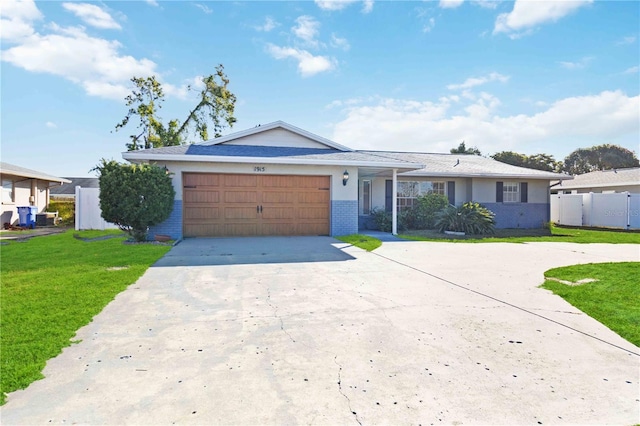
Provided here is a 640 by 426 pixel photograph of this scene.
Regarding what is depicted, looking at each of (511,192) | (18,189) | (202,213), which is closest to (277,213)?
(202,213)

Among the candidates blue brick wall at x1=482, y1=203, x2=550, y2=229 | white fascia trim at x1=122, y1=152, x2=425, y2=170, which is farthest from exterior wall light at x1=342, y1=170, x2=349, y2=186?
blue brick wall at x1=482, y1=203, x2=550, y2=229

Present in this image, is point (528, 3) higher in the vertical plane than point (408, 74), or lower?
higher

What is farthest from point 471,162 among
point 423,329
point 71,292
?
point 71,292

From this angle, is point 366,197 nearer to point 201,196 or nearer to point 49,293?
point 201,196

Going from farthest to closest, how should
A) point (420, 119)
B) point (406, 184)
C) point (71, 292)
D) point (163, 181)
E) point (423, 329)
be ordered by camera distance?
point (420, 119) < point (406, 184) < point (163, 181) < point (71, 292) < point (423, 329)

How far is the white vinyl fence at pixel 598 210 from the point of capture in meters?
18.1

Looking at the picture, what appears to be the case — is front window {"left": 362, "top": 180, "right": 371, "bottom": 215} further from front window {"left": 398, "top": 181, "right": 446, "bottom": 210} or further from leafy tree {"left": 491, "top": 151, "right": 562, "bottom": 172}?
leafy tree {"left": 491, "top": 151, "right": 562, "bottom": 172}

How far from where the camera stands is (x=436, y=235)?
13.4 m

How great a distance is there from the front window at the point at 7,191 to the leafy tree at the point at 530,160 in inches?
1629

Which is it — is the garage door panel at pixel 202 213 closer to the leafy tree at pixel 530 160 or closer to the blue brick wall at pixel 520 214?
the blue brick wall at pixel 520 214

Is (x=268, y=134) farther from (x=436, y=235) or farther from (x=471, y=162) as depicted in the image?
(x=471, y=162)

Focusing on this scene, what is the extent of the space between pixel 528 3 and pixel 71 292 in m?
12.6

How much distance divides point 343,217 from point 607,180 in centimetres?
2027

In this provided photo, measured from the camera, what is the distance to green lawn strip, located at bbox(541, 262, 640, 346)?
4087 millimetres
